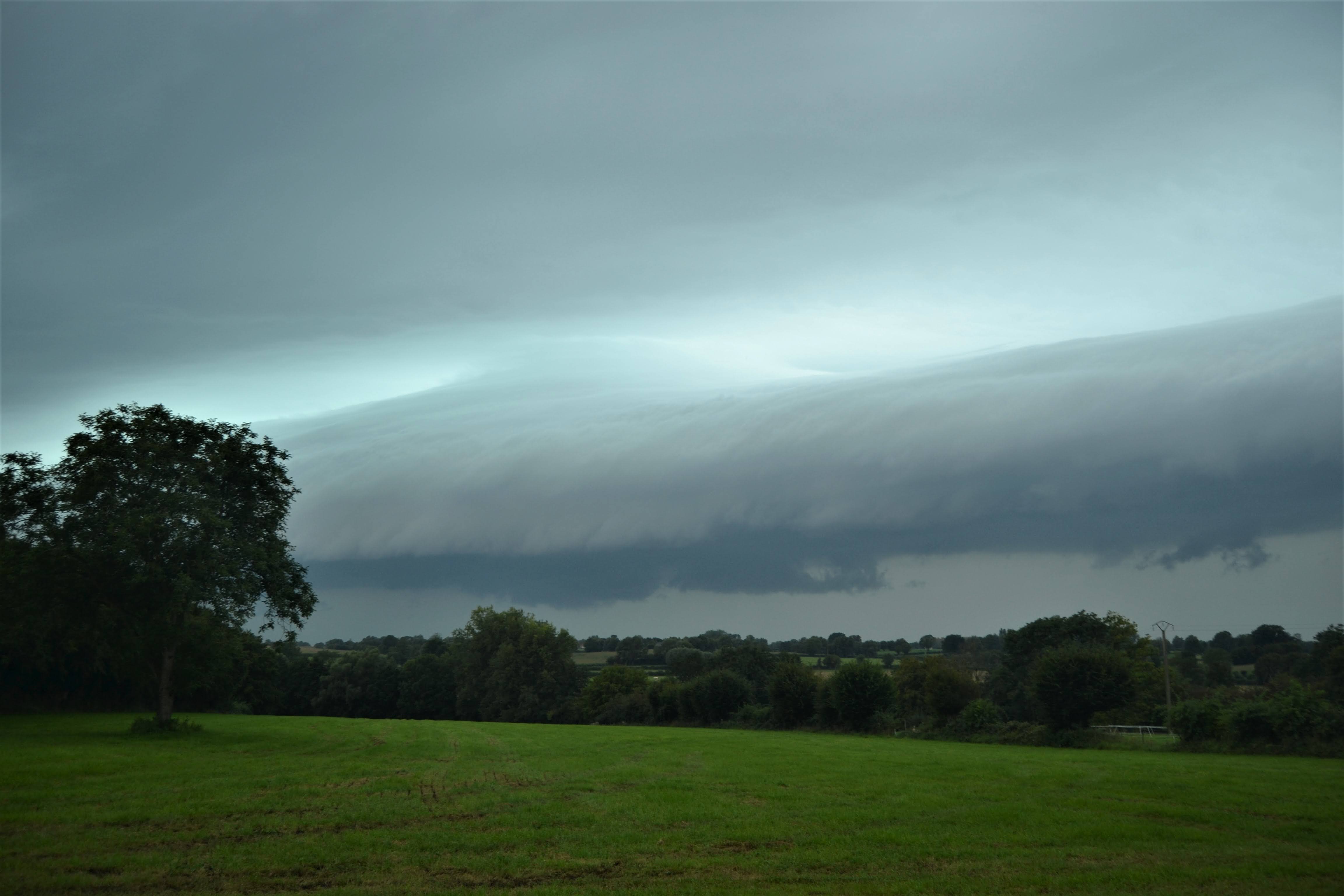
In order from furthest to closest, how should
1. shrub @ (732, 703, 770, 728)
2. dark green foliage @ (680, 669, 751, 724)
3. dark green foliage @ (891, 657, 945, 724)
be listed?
dark green foliage @ (680, 669, 751, 724) → shrub @ (732, 703, 770, 728) → dark green foliage @ (891, 657, 945, 724)

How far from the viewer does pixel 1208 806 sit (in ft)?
68.8

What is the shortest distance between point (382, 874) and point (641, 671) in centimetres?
8615

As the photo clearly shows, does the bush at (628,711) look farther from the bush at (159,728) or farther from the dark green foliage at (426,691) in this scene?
the bush at (159,728)

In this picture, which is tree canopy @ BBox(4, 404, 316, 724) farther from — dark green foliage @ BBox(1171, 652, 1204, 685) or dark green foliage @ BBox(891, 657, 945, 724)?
A: dark green foliage @ BBox(1171, 652, 1204, 685)

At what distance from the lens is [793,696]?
70.4m

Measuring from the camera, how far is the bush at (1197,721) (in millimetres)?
42938

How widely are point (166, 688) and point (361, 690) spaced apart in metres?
71.8

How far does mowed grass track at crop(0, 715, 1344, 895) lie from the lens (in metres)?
13.8

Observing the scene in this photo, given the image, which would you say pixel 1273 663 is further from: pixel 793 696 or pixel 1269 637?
pixel 793 696

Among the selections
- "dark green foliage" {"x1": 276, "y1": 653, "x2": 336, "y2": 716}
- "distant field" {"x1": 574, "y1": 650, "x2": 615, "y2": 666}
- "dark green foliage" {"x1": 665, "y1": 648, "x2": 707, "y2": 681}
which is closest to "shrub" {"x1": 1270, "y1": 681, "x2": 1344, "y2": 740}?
"dark green foliage" {"x1": 665, "y1": 648, "x2": 707, "y2": 681}

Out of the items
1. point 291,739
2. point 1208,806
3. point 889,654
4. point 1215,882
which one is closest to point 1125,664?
point 1208,806

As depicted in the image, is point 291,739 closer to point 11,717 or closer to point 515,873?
point 11,717

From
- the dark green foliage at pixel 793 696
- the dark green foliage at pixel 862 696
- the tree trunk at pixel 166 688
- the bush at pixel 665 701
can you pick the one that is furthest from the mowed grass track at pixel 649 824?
the bush at pixel 665 701

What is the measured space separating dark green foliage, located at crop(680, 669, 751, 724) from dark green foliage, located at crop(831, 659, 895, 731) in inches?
565
